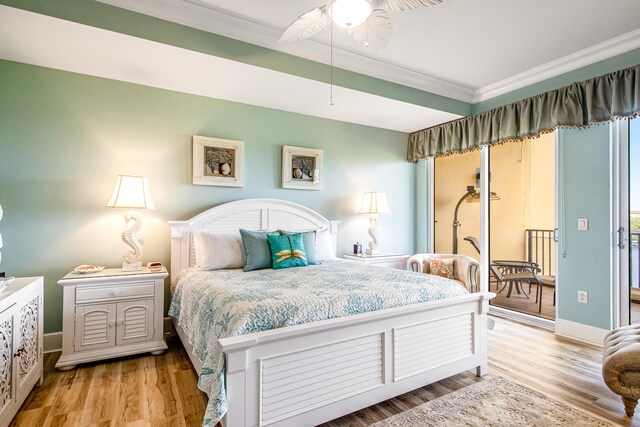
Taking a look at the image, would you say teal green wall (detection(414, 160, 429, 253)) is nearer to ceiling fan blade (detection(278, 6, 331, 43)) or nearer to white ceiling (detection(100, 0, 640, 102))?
white ceiling (detection(100, 0, 640, 102))

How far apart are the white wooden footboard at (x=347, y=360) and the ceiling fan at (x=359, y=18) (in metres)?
1.63

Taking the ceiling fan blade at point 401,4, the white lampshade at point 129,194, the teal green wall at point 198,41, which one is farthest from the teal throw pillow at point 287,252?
the ceiling fan blade at point 401,4

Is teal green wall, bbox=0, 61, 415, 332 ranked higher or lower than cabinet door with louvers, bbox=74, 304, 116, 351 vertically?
higher

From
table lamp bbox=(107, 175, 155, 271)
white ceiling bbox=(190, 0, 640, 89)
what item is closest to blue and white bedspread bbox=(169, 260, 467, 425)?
table lamp bbox=(107, 175, 155, 271)

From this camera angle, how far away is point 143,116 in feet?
10.3

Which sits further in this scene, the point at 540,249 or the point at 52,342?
the point at 540,249

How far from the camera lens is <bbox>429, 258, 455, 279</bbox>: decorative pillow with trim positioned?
3760 mm

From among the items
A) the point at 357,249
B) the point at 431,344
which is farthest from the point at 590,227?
the point at 357,249

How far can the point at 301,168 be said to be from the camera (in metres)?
3.98

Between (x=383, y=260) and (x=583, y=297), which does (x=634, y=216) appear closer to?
(x=583, y=297)

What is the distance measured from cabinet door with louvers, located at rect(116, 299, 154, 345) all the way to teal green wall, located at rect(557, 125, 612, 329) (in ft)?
12.6

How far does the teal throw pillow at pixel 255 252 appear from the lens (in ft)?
9.37

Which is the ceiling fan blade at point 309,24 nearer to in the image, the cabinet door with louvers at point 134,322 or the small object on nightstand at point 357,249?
the cabinet door with louvers at point 134,322

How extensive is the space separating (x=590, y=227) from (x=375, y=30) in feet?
8.92
